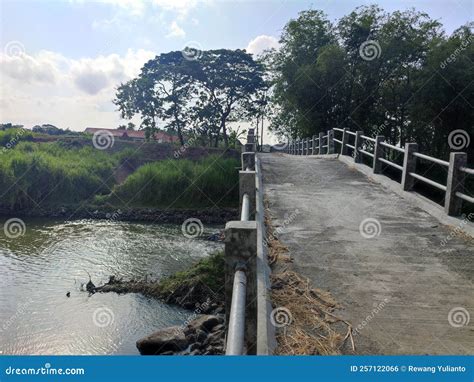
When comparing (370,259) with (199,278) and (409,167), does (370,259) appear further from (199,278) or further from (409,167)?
(199,278)

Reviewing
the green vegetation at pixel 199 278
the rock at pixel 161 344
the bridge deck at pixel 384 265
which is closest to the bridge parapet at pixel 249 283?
the bridge deck at pixel 384 265

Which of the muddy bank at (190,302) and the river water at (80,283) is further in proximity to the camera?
the river water at (80,283)

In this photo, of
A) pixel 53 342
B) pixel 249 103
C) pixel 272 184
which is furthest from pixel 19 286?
pixel 249 103

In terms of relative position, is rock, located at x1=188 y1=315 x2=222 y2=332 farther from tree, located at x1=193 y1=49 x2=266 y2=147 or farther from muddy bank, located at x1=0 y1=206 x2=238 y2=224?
tree, located at x1=193 y1=49 x2=266 y2=147

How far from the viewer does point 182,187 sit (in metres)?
25.9

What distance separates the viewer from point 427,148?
24.9m

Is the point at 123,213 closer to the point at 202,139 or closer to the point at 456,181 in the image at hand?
the point at 202,139

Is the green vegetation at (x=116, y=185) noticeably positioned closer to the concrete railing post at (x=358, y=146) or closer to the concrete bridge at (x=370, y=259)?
the concrete railing post at (x=358, y=146)

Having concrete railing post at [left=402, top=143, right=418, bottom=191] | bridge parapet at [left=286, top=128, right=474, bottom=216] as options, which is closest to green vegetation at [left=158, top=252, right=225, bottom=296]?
bridge parapet at [left=286, top=128, right=474, bottom=216]

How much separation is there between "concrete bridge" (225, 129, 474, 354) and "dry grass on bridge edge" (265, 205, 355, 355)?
0.30ft

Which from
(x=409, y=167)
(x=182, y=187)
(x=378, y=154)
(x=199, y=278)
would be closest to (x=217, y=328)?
(x=199, y=278)

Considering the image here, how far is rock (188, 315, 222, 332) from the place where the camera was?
31.7ft

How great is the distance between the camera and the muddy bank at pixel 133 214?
938 inches

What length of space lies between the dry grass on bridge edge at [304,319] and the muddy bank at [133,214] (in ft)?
64.6
